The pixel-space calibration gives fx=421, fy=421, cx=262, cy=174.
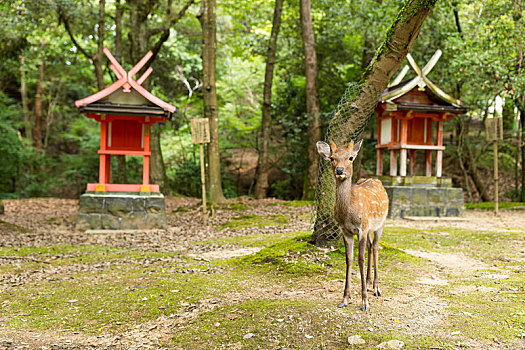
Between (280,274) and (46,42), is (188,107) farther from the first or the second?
(280,274)

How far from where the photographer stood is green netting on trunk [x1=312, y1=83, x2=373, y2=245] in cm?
533

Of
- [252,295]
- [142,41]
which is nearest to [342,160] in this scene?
[252,295]

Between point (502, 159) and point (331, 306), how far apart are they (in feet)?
→ 58.0

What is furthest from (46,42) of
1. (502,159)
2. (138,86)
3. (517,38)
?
(502,159)

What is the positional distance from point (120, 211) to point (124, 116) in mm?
2343

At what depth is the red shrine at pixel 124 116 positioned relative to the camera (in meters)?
9.90

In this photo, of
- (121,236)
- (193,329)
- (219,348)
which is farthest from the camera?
(121,236)

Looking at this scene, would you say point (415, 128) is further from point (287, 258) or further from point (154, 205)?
point (287, 258)

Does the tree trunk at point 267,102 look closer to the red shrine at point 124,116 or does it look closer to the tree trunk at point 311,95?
the tree trunk at point 311,95

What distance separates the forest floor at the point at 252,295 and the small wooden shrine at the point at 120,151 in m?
1.69

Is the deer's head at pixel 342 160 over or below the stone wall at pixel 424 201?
over

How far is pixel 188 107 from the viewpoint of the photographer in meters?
19.8

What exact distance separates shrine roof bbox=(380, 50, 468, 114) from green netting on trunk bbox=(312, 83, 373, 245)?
615 cm

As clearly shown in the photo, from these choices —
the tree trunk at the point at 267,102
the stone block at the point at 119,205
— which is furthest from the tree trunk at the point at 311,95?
the stone block at the point at 119,205
